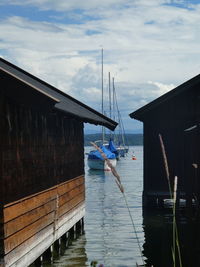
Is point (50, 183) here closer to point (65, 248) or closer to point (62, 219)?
point (62, 219)

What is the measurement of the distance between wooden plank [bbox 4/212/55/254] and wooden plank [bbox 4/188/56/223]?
1.38 ft

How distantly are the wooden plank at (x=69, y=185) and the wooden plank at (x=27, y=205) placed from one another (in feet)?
3.65

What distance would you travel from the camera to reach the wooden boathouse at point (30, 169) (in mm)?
11961

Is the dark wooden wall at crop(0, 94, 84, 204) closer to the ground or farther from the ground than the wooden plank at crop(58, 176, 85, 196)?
farther from the ground

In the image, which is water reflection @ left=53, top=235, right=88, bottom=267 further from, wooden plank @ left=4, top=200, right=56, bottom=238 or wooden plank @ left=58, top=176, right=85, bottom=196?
wooden plank @ left=58, top=176, right=85, bottom=196

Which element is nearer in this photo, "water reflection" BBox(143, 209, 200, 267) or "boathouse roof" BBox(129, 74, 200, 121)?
"water reflection" BBox(143, 209, 200, 267)

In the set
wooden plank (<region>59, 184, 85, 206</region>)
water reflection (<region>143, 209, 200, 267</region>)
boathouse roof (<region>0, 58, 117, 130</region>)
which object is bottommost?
water reflection (<region>143, 209, 200, 267</region>)

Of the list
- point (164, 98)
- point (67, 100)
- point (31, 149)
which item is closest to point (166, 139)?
point (164, 98)

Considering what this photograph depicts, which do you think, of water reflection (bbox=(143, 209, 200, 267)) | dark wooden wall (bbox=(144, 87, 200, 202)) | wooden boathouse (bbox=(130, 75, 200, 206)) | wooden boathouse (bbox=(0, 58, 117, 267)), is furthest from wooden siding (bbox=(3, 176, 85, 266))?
dark wooden wall (bbox=(144, 87, 200, 202))

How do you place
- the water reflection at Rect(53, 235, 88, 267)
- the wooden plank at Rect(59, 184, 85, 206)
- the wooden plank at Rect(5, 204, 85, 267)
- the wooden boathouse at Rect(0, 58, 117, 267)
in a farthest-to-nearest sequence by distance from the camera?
the wooden plank at Rect(59, 184, 85, 206)
the water reflection at Rect(53, 235, 88, 267)
the wooden plank at Rect(5, 204, 85, 267)
the wooden boathouse at Rect(0, 58, 117, 267)

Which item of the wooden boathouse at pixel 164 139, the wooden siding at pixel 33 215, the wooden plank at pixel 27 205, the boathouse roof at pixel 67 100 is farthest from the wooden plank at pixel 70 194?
the wooden boathouse at pixel 164 139

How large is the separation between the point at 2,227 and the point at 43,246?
14.0 ft

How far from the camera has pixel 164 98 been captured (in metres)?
24.9

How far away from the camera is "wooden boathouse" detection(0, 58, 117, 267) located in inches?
471
